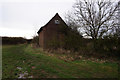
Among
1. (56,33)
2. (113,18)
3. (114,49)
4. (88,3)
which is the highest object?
(88,3)

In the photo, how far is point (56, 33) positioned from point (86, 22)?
21.4 ft

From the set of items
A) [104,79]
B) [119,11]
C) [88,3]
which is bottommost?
[104,79]

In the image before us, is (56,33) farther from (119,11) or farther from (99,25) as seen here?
(119,11)

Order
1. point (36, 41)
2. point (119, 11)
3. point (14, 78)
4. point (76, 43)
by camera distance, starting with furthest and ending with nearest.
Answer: point (36, 41), point (119, 11), point (76, 43), point (14, 78)

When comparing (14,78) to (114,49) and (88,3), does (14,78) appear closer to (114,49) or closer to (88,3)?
(114,49)

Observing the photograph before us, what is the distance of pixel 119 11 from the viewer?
12523mm

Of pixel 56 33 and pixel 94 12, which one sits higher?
pixel 94 12

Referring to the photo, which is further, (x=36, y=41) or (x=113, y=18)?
(x=36, y=41)

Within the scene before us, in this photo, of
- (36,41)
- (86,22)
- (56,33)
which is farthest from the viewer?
(36,41)

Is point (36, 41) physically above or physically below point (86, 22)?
below

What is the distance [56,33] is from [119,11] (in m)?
10.9

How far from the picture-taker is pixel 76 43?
11.7m

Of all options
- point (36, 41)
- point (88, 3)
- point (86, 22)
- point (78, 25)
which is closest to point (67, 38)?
point (78, 25)

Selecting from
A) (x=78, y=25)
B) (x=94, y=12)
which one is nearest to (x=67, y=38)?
(x=78, y=25)
